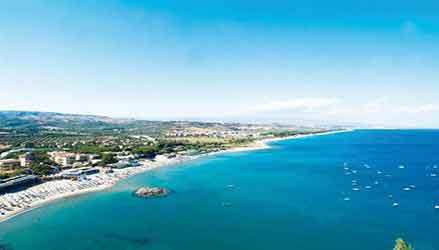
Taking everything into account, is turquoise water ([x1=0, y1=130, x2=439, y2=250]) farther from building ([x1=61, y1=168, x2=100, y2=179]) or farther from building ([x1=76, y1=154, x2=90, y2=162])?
building ([x1=76, y1=154, x2=90, y2=162])

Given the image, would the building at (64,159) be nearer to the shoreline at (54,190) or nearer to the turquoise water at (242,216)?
the shoreline at (54,190)

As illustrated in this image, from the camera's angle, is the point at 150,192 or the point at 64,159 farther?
the point at 64,159

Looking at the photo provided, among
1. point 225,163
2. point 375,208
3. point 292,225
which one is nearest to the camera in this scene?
point 292,225

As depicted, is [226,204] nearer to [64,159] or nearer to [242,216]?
[242,216]

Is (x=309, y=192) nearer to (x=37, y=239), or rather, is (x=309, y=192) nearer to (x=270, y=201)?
(x=270, y=201)

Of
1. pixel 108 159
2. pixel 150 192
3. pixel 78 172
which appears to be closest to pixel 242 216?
pixel 150 192

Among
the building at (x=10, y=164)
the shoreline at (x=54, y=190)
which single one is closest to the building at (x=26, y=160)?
the building at (x=10, y=164)

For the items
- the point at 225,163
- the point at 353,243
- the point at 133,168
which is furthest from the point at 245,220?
the point at 225,163

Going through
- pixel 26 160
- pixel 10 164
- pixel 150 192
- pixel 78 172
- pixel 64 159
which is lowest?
pixel 150 192
